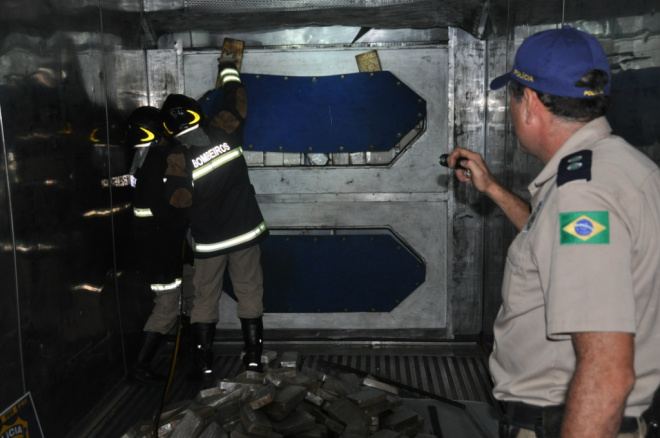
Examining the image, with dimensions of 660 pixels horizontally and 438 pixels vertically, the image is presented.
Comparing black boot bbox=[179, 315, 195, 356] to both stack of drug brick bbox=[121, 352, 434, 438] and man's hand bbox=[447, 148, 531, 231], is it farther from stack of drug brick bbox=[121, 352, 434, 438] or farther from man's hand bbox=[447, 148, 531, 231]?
man's hand bbox=[447, 148, 531, 231]

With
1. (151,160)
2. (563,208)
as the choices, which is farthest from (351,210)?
(563,208)

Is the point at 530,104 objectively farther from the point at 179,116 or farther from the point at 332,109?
the point at 332,109

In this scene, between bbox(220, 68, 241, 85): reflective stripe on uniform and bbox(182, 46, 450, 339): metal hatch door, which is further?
bbox(182, 46, 450, 339): metal hatch door

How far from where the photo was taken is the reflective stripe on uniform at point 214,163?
3.89 metres

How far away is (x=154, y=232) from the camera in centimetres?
424

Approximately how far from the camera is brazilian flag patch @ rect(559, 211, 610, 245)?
134 cm

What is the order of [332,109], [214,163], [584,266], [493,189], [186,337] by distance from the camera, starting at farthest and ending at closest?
[186,337] < [332,109] < [214,163] < [493,189] < [584,266]

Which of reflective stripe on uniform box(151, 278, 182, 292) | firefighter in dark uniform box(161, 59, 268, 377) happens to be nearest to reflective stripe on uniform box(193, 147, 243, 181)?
firefighter in dark uniform box(161, 59, 268, 377)

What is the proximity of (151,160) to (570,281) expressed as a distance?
331 cm

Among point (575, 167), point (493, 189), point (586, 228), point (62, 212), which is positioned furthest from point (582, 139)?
point (62, 212)

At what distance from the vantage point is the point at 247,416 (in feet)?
10.5

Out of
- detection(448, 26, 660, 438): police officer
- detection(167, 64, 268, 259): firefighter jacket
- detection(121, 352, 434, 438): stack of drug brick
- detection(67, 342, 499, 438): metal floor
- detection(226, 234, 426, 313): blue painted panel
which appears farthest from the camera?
detection(226, 234, 426, 313): blue painted panel

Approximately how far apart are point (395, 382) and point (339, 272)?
1.06m

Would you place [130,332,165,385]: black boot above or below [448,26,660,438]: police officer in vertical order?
below
